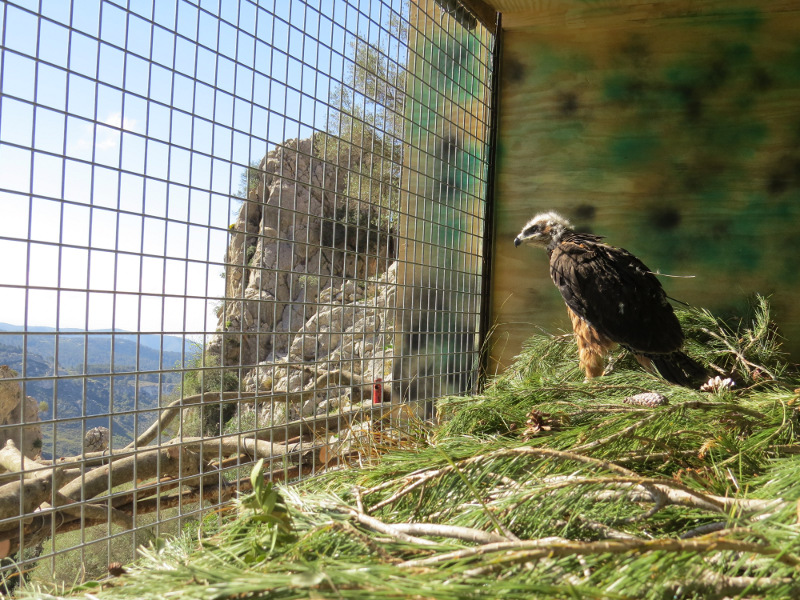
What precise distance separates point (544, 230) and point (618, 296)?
0.46 meters

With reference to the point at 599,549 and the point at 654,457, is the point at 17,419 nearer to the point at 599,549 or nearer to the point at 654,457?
the point at 654,457

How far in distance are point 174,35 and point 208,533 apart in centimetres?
98

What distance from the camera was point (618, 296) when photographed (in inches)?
101

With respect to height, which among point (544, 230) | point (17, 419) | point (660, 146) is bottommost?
point (17, 419)

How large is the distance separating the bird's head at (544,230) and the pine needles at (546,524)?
1.73 meters

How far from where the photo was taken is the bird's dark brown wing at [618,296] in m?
2.47

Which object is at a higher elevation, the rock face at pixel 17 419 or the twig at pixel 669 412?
the twig at pixel 669 412

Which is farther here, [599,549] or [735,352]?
[735,352]

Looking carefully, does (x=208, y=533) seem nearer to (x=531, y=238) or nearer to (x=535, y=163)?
(x=531, y=238)

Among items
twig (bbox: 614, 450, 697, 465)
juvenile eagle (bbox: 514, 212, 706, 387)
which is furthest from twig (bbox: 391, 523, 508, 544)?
juvenile eagle (bbox: 514, 212, 706, 387)

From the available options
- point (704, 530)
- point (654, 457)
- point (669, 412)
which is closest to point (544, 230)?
point (669, 412)

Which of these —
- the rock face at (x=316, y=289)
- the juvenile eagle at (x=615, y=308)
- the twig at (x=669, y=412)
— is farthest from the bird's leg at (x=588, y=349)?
the twig at (x=669, y=412)

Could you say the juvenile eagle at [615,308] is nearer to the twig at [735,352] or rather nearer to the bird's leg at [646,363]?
the bird's leg at [646,363]

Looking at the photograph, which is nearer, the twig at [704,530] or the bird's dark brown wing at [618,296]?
the twig at [704,530]
